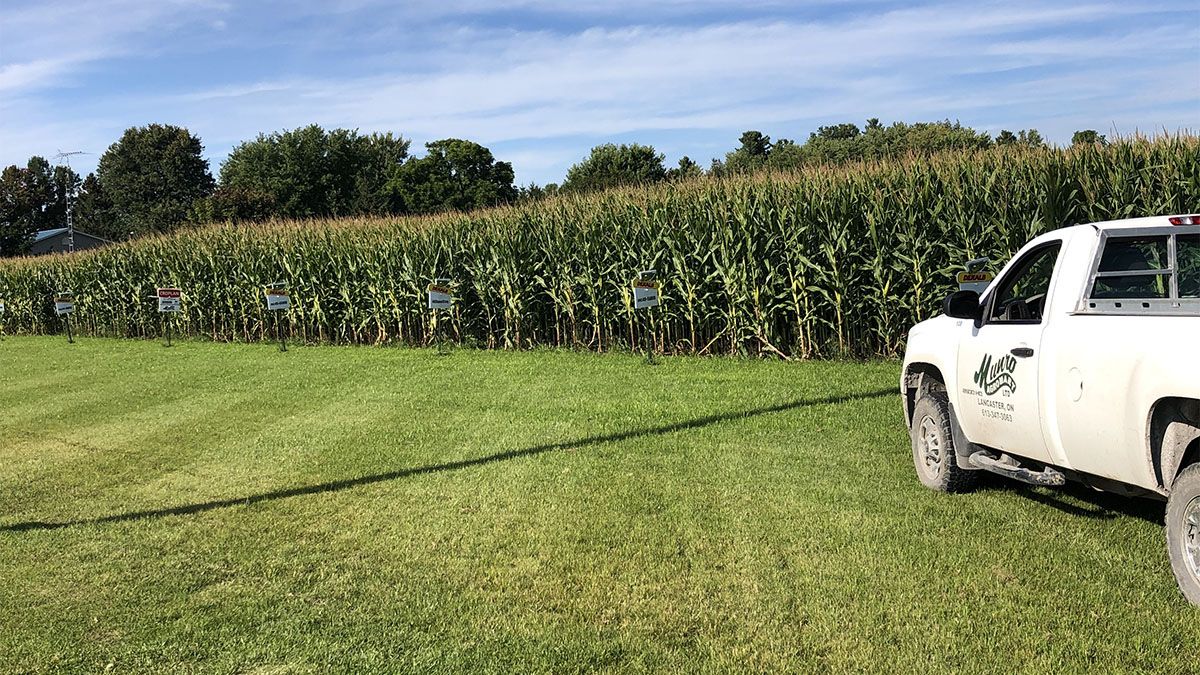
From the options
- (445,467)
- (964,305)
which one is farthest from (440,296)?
(964,305)

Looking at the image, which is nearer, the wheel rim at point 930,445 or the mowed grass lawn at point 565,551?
the mowed grass lawn at point 565,551

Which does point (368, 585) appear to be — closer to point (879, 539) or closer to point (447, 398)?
point (879, 539)

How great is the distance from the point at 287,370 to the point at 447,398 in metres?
5.49

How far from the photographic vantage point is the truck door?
5.61m

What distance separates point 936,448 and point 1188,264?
7.40ft

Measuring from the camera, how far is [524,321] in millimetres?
19844

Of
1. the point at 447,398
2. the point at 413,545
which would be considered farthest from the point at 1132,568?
the point at 447,398

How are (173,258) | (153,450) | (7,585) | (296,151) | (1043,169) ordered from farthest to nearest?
(296,151)
(173,258)
(1043,169)
(153,450)
(7,585)

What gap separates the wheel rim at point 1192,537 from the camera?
443 centimetres

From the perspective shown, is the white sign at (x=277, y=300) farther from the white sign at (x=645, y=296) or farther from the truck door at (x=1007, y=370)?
the truck door at (x=1007, y=370)

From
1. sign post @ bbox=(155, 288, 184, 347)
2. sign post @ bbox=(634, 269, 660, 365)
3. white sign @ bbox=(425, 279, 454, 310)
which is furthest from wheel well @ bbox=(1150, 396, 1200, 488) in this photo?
sign post @ bbox=(155, 288, 184, 347)

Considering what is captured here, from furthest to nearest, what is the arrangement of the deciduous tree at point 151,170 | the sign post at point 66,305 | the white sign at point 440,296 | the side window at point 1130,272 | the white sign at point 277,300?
the deciduous tree at point 151,170, the sign post at point 66,305, the white sign at point 277,300, the white sign at point 440,296, the side window at point 1130,272

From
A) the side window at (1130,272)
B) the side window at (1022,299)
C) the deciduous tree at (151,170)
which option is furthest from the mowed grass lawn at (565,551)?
the deciduous tree at (151,170)

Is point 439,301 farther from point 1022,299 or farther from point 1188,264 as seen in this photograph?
point 1188,264
